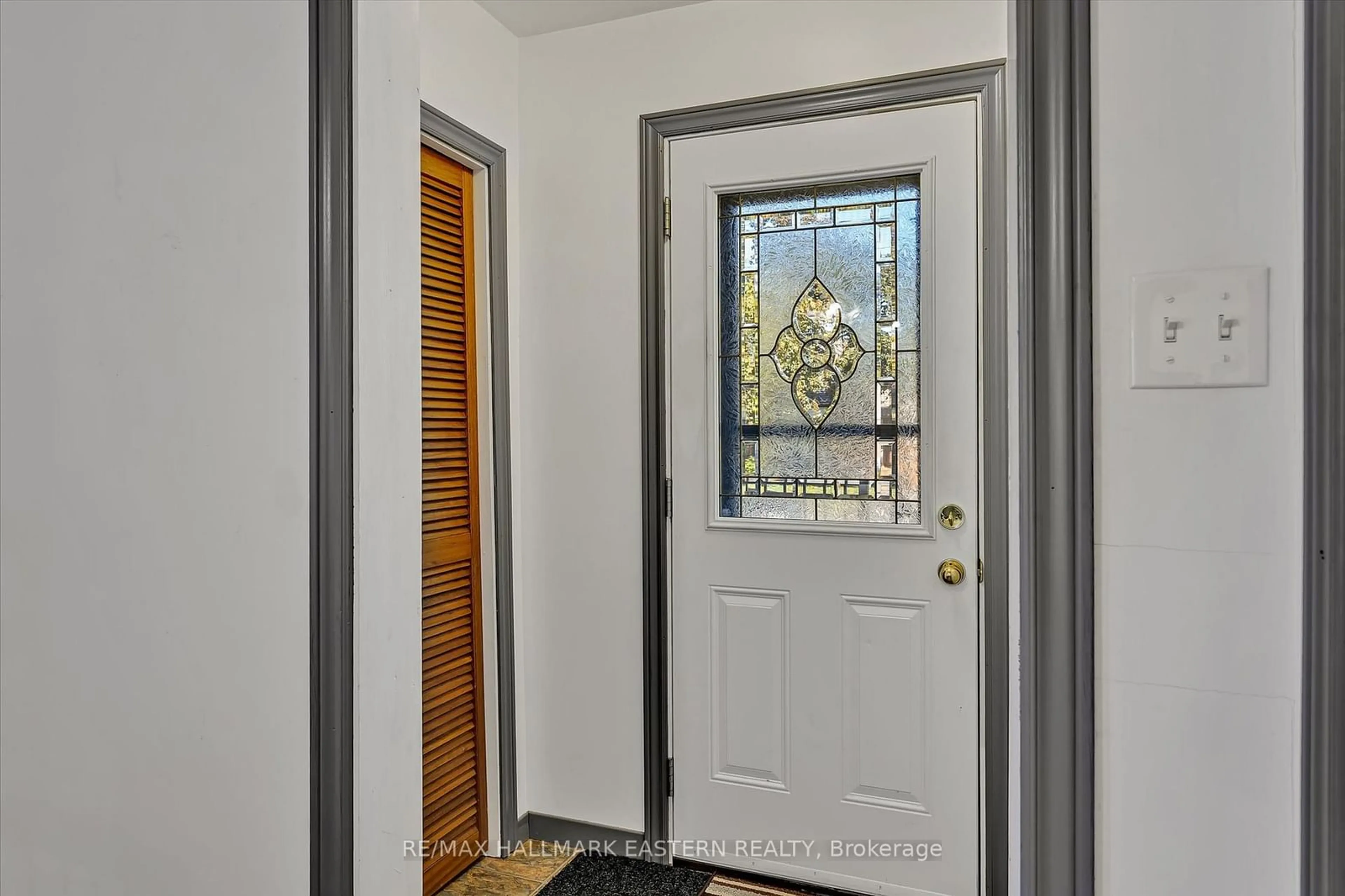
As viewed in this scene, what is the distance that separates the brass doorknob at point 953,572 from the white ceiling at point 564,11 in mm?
1536

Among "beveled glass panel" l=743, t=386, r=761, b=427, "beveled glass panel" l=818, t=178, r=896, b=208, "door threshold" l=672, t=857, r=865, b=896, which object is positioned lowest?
"door threshold" l=672, t=857, r=865, b=896

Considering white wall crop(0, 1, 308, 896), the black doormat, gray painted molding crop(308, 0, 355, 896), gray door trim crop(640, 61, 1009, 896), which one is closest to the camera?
white wall crop(0, 1, 308, 896)

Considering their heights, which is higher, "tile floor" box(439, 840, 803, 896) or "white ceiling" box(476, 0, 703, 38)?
"white ceiling" box(476, 0, 703, 38)

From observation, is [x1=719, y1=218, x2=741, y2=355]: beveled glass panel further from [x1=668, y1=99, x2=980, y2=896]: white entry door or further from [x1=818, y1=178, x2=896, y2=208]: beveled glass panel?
[x1=818, y1=178, x2=896, y2=208]: beveled glass panel

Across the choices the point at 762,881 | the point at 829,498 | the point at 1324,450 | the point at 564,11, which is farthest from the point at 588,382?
the point at 1324,450

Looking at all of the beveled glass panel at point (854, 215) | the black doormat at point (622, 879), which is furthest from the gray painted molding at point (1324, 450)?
the black doormat at point (622, 879)

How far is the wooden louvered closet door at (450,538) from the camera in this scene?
202 centimetres

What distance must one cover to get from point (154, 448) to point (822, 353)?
1.48 m

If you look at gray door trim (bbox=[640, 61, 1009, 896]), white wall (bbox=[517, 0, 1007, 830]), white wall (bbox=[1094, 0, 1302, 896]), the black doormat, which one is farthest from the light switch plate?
the black doormat

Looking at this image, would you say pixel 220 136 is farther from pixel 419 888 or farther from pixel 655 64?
pixel 655 64

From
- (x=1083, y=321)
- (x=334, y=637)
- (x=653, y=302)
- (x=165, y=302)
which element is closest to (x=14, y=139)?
(x=165, y=302)

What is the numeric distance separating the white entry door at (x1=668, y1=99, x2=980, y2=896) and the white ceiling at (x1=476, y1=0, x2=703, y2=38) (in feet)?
1.21

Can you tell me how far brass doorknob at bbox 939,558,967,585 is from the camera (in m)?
1.91

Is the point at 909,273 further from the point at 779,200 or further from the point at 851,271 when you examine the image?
the point at 779,200
